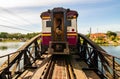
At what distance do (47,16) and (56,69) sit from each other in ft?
22.7

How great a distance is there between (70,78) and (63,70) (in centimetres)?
183

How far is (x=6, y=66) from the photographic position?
9.24 m

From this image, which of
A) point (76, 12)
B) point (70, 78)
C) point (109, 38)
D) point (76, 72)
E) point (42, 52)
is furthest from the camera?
point (109, 38)

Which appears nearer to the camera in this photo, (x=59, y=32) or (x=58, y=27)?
(x=59, y=32)

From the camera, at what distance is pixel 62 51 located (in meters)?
14.3

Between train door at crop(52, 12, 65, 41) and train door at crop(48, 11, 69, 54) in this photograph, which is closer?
train door at crop(48, 11, 69, 54)

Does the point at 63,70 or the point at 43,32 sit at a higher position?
the point at 43,32

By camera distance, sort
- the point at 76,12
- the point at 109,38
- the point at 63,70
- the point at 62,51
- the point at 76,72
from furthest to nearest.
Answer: the point at 109,38 < the point at 76,12 < the point at 62,51 < the point at 63,70 < the point at 76,72

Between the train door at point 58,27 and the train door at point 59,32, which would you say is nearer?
the train door at point 59,32

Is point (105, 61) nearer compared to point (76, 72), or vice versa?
point (76, 72)

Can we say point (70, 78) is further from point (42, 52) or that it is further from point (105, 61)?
point (42, 52)

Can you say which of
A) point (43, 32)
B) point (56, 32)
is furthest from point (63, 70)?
point (43, 32)

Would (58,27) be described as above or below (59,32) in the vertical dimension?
above

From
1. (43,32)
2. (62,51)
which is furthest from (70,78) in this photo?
(43,32)
